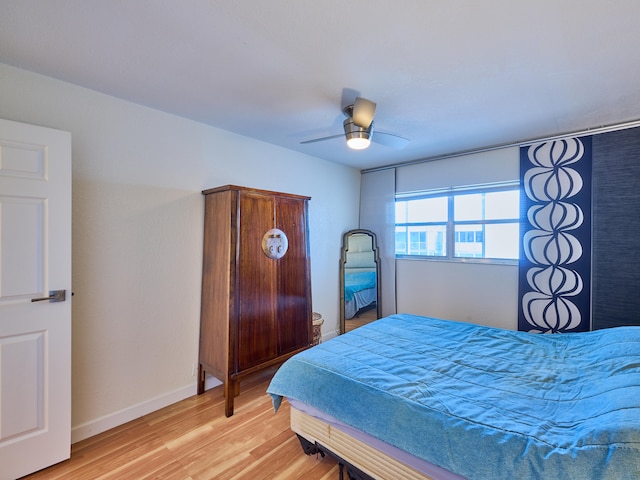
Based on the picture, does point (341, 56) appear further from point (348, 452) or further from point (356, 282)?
point (356, 282)

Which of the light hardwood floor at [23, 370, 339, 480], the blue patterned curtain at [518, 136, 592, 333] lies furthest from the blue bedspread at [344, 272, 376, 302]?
the light hardwood floor at [23, 370, 339, 480]

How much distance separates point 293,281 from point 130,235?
144 centimetres

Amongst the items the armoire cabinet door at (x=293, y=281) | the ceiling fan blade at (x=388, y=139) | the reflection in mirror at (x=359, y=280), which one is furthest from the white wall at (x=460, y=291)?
the ceiling fan blade at (x=388, y=139)

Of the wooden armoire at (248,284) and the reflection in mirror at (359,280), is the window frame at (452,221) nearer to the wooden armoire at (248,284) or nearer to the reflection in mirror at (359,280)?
the reflection in mirror at (359,280)

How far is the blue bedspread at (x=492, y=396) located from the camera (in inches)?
43.1

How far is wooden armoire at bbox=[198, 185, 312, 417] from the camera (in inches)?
92.9

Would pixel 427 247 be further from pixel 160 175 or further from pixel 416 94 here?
pixel 160 175

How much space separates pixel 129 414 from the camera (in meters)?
2.25

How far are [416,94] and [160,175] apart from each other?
216cm

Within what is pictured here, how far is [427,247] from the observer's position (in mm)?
3875

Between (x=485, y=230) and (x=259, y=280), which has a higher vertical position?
(x=485, y=230)

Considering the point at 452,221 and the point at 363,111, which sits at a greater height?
the point at 363,111

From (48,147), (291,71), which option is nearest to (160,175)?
(48,147)

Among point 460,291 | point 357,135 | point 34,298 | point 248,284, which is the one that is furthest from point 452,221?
point 34,298
